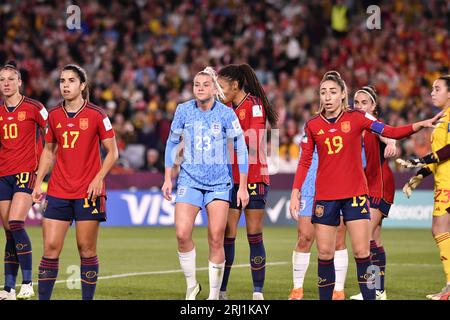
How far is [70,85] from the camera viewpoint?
961cm

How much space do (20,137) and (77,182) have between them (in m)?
2.03

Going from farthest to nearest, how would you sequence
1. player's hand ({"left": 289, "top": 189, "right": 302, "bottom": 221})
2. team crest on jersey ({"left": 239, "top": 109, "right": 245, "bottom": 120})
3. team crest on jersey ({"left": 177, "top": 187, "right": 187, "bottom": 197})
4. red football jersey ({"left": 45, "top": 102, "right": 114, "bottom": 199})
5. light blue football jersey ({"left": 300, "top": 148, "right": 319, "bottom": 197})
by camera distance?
light blue football jersey ({"left": 300, "top": 148, "right": 319, "bottom": 197}) → team crest on jersey ({"left": 239, "top": 109, "right": 245, "bottom": 120}) → team crest on jersey ({"left": 177, "top": 187, "right": 187, "bottom": 197}) → player's hand ({"left": 289, "top": 189, "right": 302, "bottom": 221}) → red football jersey ({"left": 45, "top": 102, "right": 114, "bottom": 199})

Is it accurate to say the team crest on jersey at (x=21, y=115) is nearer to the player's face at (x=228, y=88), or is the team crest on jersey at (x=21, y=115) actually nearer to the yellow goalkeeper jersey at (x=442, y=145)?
the player's face at (x=228, y=88)

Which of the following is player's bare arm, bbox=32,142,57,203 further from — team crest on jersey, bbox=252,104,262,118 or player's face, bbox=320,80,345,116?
player's face, bbox=320,80,345,116

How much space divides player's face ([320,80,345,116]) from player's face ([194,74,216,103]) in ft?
4.00

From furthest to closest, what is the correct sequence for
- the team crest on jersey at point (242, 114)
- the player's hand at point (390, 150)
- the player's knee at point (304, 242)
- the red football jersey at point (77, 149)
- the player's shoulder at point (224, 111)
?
the player's knee at point (304, 242), the team crest on jersey at point (242, 114), the player's hand at point (390, 150), the player's shoulder at point (224, 111), the red football jersey at point (77, 149)

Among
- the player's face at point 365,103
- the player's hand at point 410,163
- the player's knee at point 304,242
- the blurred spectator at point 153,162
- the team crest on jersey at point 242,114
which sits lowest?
the player's knee at point 304,242

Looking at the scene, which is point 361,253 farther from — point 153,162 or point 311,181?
point 153,162

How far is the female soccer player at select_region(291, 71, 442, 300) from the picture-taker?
9.53 meters

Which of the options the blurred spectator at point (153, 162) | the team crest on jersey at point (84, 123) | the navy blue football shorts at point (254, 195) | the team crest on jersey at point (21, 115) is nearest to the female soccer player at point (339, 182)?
the navy blue football shorts at point (254, 195)

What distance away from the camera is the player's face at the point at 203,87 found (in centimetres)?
1014

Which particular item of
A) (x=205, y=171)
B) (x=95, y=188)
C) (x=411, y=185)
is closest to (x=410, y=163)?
(x=411, y=185)

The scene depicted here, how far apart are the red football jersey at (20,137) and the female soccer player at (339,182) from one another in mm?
3342

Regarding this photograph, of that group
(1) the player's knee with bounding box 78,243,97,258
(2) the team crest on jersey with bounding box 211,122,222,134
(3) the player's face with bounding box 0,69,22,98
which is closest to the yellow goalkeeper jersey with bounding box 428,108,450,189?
(2) the team crest on jersey with bounding box 211,122,222,134
